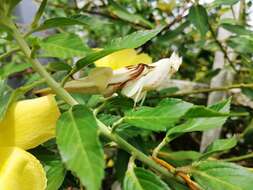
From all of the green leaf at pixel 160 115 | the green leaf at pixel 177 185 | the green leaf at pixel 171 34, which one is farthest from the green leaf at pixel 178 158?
the green leaf at pixel 171 34

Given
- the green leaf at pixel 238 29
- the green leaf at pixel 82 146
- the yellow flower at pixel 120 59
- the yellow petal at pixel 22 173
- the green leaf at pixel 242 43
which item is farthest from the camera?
the green leaf at pixel 238 29

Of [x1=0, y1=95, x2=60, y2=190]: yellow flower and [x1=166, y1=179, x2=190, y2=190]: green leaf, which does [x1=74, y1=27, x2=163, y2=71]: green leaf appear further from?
[x1=166, y1=179, x2=190, y2=190]: green leaf

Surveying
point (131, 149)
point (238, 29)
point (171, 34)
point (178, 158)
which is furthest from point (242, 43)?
point (131, 149)

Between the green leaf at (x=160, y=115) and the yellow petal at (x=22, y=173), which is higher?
the green leaf at (x=160, y=115)

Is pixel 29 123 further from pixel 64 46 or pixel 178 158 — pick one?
pixel 178 158

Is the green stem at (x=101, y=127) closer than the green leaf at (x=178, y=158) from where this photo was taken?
Yes

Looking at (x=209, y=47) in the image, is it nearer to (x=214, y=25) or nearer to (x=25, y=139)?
(x=214, y=25)

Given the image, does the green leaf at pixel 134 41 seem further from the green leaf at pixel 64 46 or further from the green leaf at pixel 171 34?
the green leaf at pixel 171 34
